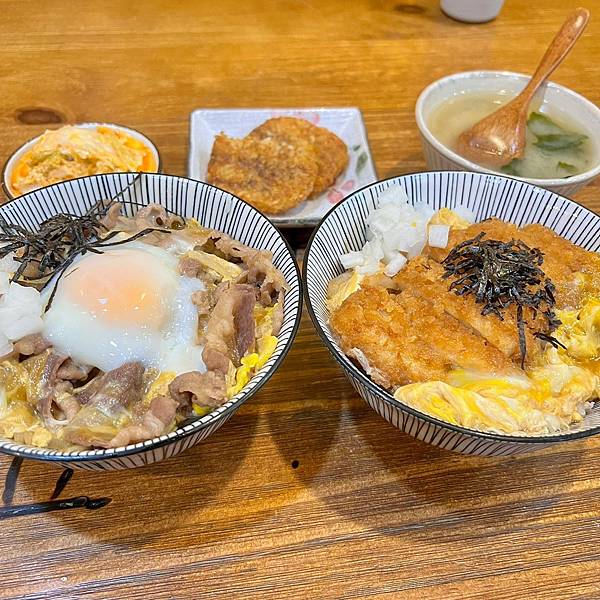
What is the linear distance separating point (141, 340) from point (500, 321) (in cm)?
101

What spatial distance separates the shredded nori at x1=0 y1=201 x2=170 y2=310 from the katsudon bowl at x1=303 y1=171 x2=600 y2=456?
0.59 m

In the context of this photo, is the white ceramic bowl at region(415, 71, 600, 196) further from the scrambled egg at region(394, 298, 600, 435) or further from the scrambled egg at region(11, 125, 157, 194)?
the scrambled egg at region(11, 125, 157, 194)

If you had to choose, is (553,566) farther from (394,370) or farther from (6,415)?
(6,415)

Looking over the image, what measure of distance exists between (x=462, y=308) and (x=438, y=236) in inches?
13.0

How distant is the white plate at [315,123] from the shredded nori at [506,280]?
798 millimetres

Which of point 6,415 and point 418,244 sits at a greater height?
point 418,244

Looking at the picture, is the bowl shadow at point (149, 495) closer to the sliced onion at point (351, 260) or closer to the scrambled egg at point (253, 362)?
the scrambled egg at point (253, 362)

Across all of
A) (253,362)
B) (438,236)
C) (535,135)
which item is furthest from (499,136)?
(253,362)

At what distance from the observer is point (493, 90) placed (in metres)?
2.76

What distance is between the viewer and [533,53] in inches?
146

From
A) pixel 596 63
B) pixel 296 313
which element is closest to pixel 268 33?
pixel 596 63

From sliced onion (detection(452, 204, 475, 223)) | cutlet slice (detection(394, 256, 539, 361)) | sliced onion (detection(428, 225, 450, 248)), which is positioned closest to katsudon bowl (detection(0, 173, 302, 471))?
cutlet slice (detection(394, 256, 539, 361))

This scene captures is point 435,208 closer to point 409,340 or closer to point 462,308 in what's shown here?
point 462,308

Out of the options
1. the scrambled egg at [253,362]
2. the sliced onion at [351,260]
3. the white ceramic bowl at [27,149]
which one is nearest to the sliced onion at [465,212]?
the sliced onion at [351,260]
